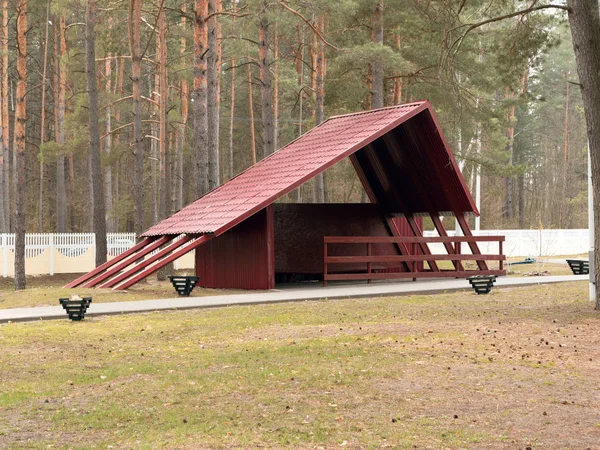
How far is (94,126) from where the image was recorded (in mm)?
28984

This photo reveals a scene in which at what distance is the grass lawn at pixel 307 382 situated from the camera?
25.4ft

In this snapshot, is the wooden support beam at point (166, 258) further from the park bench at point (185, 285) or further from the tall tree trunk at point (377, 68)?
the tall tree trunk at point (377, 68)

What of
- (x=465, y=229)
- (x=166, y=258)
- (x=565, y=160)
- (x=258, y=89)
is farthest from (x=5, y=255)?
(x=565, y=160)

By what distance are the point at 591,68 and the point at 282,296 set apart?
329 inches

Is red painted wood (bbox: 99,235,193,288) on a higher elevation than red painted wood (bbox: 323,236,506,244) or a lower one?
lower

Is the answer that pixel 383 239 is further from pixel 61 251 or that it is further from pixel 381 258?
pixel 61 251

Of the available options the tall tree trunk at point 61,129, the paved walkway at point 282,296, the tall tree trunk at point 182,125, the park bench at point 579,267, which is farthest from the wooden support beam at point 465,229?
the tall tree trunk at point 182,125

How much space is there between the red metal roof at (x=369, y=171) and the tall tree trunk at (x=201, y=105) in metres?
2.15

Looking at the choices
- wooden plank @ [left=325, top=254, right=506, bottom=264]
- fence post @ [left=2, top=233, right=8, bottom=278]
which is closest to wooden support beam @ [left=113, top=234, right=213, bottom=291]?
wooden plank @ [left=325, top=254, right=506, bottom=264]

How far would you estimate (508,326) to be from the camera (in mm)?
13719

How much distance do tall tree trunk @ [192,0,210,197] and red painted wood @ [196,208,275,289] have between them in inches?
130

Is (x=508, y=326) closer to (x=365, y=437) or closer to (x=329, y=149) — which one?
(x=365, y=437)

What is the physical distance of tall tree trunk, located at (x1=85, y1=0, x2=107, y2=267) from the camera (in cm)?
2866

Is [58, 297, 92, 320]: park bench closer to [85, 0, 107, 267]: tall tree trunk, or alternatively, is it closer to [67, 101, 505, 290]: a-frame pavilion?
[67, 101, 505, 290]: a-frame pavilion
